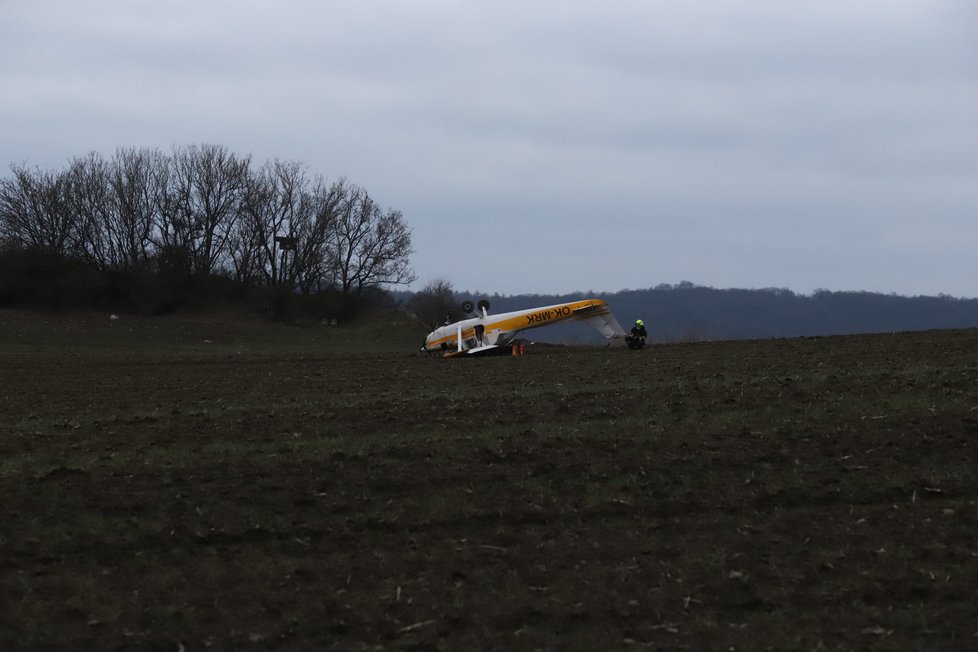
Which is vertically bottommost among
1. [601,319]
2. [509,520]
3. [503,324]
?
[509,520]

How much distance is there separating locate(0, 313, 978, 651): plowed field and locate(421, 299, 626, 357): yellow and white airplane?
16013mm

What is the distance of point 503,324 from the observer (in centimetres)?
3625

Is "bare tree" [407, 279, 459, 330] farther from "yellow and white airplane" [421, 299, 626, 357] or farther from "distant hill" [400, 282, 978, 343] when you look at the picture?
"distant hill" [400, 282, 978, 343]

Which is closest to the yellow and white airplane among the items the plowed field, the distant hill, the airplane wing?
the airplane wing

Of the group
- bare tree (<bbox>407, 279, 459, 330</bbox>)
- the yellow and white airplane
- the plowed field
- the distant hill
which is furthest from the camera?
the distant hill

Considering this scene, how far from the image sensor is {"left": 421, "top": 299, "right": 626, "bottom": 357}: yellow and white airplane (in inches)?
1427

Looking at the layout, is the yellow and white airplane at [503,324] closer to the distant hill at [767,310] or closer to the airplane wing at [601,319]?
the airplane wing at [601,319]

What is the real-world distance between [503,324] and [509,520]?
24.9 metres

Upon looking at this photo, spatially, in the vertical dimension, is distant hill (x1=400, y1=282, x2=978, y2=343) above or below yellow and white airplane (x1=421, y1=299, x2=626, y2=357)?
above

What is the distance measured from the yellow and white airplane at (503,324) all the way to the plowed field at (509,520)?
16013 millimetres

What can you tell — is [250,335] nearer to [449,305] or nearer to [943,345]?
[449,305]

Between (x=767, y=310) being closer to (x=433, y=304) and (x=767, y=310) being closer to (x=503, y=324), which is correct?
(x=433, y=304)

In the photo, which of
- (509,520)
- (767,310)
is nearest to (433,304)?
(509,520)

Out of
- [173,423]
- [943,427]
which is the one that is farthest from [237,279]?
[943,427]
